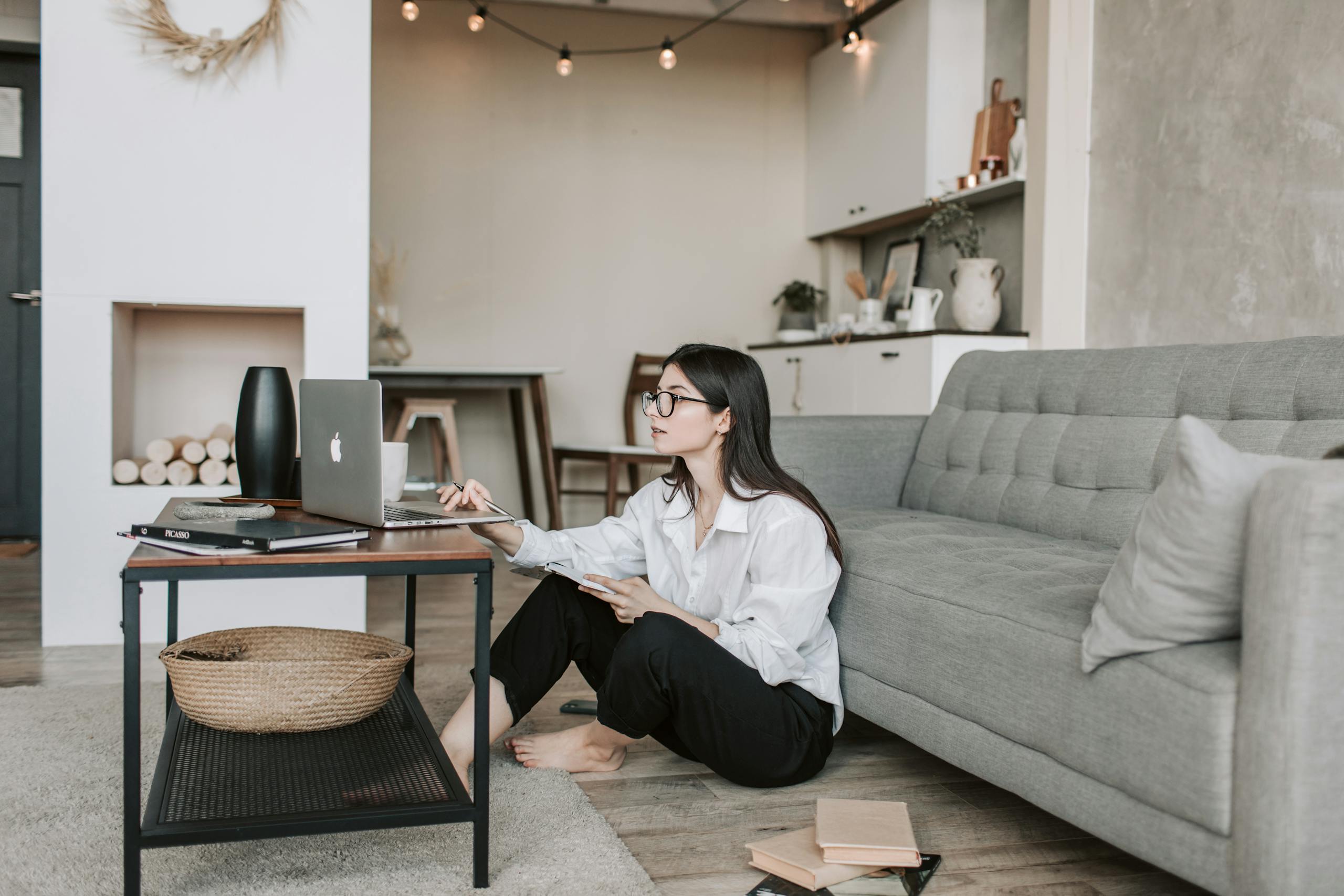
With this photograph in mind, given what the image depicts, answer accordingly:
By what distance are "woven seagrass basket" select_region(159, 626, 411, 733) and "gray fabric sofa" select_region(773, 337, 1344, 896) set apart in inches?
35.4

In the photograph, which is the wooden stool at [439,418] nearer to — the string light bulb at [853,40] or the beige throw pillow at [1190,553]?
the string light bulb at [853,40]

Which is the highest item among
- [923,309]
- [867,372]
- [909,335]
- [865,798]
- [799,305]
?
[799,305]

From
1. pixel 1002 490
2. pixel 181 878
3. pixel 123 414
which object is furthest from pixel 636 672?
pixel 123 414

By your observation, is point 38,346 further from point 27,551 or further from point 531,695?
point 531,695

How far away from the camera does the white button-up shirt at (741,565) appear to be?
188cm

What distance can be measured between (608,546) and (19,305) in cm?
416

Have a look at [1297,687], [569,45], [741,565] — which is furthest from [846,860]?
[569,45]

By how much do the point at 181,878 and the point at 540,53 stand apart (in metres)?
4.93

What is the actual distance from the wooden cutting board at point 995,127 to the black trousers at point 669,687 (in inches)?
124

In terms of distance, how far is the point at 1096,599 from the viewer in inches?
69.8

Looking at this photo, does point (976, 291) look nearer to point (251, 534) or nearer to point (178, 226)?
point (178, 226)

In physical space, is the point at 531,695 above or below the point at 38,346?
below

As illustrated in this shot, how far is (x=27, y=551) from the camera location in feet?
15.6

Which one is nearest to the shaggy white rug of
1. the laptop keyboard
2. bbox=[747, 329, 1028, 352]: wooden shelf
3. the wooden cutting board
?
the laptop keyboard
